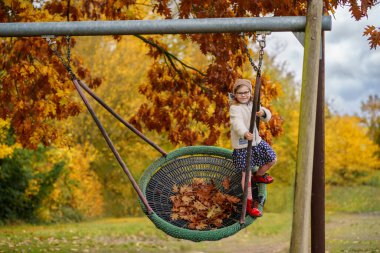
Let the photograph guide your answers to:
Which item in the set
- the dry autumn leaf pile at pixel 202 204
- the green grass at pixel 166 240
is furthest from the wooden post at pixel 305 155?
the green grass at pixel 166 240

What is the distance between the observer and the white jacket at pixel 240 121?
15.4 feet

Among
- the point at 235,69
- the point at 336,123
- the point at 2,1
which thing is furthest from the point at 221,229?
the point at 336,123

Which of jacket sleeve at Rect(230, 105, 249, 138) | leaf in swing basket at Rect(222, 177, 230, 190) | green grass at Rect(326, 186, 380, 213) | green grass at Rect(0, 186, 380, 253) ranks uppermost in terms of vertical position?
jacket sleeve at Rect(230, 105, 249, 138)

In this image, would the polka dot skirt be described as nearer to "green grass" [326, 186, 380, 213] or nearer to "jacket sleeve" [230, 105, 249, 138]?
"jacket sleeve" [230, 105, 249, 138]

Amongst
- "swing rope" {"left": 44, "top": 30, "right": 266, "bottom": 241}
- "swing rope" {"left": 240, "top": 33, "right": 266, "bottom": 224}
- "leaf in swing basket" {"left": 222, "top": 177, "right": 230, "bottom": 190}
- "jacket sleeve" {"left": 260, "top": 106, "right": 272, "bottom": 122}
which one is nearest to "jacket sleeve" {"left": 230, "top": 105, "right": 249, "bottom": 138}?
"jacket sleeve" {"left": 260, "top": 106, "right": 272, "bottom": 122}

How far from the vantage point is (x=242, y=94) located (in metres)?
4.82

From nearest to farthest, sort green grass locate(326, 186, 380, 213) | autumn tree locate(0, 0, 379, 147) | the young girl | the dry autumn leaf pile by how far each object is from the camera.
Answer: the young girl, the dry autumn leaf pile, autumn tree locate(0, 0, 379, 147), green grass locate(326, 186, 380, 213)

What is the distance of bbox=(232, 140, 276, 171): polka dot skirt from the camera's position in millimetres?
4898

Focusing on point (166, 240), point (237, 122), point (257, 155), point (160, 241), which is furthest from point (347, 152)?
point (237, 122)

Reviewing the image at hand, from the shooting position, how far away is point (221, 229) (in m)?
4.59

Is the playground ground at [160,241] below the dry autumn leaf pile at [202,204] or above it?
below

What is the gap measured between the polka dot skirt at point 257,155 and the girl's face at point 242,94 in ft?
1.21

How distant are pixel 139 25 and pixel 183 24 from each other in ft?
1.15

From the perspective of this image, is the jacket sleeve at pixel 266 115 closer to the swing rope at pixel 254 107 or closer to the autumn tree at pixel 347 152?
the swing rope at pixel 254 107
